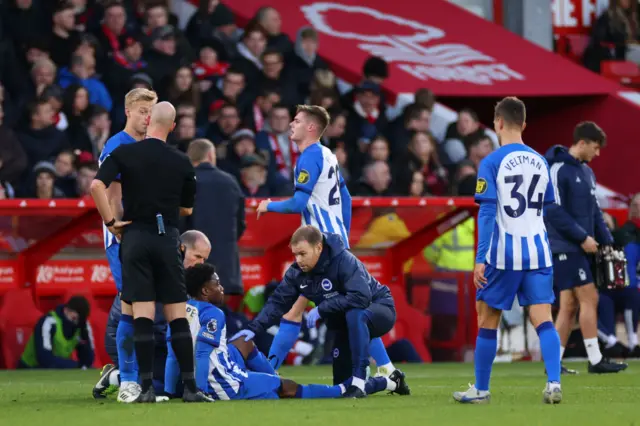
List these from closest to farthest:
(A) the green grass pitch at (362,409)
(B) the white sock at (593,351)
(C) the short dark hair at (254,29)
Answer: (A) the green grass pitch at (362,409)
(B) the white sock at (593,351)
(C) the short dark hair at (254,29)

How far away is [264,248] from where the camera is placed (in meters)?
15.2

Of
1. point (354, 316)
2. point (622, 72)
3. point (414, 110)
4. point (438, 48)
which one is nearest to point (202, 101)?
point (414, 110)

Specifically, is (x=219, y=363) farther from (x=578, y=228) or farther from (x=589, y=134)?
(x=589, y=134)

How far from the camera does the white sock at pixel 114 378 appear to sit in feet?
31.3

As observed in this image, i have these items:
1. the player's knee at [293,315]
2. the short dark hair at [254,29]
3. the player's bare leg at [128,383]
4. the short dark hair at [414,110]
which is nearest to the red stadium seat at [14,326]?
the player's knee at [293,315]

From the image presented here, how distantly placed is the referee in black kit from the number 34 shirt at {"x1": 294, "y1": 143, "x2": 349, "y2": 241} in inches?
66.4

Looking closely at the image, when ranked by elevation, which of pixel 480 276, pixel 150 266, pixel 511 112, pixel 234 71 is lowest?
pixel 480 276

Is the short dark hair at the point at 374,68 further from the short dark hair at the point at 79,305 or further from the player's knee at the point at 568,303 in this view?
the player's knee at the point at 568,303

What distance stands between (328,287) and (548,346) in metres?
1.53

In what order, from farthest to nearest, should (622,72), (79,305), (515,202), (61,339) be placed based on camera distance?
(622,72), (61,339), (79,305), (515,202)

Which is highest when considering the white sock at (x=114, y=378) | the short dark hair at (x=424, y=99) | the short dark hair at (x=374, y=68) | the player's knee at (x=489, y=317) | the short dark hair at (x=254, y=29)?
the short dark hair at (x=254, y=29)

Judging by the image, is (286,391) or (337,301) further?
(337,301)

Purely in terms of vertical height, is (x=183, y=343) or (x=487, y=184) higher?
(x=487, y=184)

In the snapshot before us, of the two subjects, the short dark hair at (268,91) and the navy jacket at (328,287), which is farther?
the short dark hair at (268,91)
